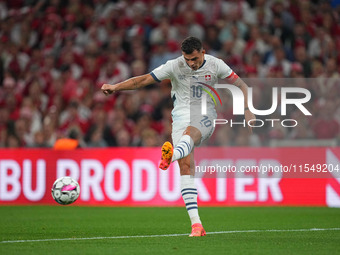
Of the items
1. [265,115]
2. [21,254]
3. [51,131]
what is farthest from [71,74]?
[21,254]

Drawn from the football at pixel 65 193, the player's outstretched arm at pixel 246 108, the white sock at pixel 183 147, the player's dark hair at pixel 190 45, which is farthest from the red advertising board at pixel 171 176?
the player's dark hair at pixel 190 45

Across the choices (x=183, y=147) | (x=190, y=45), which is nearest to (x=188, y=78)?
(x=190, y=45)

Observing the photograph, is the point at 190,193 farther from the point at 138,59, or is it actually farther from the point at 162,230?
the point at 138,59

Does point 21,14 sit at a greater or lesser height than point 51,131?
greater

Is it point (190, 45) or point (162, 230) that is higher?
point (190, 45)

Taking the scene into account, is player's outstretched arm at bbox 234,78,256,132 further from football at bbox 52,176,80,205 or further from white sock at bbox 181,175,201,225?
football at bbox 52,176,80,205

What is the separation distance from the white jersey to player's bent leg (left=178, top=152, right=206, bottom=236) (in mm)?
543

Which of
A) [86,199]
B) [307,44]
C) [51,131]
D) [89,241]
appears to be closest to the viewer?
[89,241]

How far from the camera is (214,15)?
18984 mm

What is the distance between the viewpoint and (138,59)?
17938 millimetres

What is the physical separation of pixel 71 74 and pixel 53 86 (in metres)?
0.53

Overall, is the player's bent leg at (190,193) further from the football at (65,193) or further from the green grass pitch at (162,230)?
the football at (65,193)

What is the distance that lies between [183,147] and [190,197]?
674 mm

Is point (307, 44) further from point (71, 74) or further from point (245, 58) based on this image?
point (71, 74)
